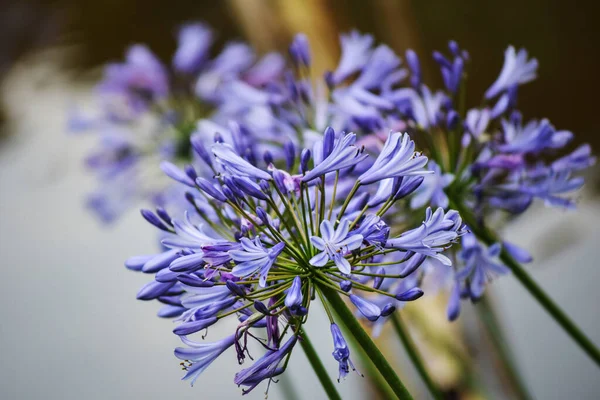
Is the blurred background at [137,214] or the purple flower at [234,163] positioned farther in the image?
the blurred background at [137,214]

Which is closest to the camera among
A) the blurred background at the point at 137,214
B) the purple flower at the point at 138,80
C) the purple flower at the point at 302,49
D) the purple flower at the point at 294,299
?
the purple flower at the point at 294,299

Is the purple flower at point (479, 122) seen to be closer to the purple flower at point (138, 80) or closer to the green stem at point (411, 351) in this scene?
Result: the green stem at point (411, 351)

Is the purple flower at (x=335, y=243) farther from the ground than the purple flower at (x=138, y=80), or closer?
closer

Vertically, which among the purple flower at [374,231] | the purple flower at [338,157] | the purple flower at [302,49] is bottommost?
the purple flower at [374,231]

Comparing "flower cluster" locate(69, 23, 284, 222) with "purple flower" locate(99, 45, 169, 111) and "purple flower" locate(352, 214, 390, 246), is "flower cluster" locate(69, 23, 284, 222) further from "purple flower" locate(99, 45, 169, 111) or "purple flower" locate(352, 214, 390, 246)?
"purple flower" locate(352, 214, 390, 246)

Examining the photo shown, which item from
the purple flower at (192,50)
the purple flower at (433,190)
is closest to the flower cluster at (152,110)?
the purple flower at (192,50)

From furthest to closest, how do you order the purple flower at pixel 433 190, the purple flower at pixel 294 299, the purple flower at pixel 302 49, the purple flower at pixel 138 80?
the purple flower at pixel 138 80 → the purple flower at pixel 302 49 → the purple flower at pixel 433 190 → the purple flower at pixel 294 299

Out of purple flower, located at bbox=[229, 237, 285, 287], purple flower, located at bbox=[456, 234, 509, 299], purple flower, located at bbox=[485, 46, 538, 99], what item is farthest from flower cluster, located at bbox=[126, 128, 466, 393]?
purple flower, located at bbox=[485, 46, 538, 99]
